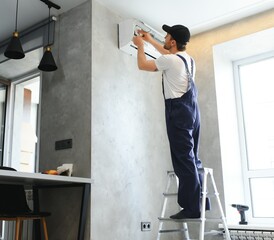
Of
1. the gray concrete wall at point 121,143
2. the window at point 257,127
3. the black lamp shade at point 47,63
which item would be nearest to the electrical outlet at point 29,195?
the gray concrete wall at point 121,143

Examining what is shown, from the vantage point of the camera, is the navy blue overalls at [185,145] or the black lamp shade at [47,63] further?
the black lamp shade at [47,63]

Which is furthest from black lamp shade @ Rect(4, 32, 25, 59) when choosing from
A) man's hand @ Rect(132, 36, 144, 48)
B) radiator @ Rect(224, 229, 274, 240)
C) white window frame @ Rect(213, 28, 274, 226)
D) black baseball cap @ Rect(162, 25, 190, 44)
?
radiator @ Rect(224, 229, 274, 240)

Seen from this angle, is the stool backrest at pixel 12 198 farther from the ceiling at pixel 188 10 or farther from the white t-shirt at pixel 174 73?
the ceiling at pixel 188 10

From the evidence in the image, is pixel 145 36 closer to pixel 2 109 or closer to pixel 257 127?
pixel 257 127

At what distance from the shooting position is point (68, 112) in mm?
3184

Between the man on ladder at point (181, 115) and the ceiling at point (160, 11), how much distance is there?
0.65 metres

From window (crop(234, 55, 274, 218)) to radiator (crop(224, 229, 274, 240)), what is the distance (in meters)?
0.53

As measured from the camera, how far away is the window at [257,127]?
3717 mm

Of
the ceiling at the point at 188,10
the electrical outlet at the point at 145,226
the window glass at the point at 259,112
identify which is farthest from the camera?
the window glass at the point at 259,112

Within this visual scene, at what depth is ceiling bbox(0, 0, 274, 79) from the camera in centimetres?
333

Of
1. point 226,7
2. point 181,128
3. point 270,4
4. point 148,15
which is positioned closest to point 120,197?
point 181,128

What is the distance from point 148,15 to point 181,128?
4.92 feet

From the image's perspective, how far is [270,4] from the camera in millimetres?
3473

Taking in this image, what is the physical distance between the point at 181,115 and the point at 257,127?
163 centimetres
